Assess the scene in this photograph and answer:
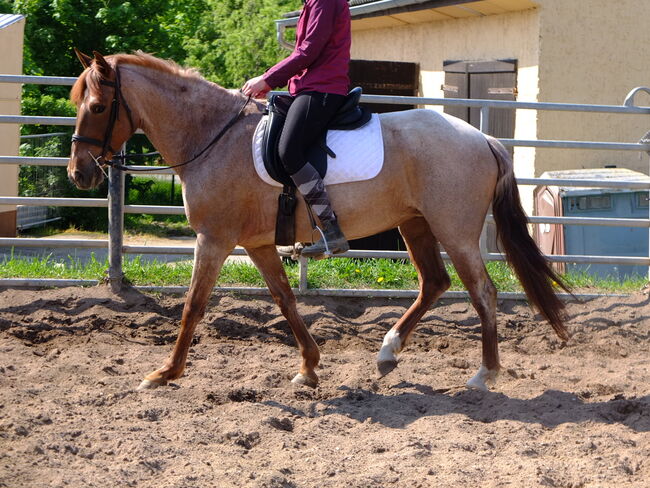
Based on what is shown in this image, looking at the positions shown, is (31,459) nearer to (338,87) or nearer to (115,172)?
(338,87)

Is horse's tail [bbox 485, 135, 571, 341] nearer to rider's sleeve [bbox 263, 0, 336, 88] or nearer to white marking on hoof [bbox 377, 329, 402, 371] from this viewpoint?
white marking on hoof [bbox 377, 329, 402, 371]

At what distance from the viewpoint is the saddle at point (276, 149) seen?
215 inches

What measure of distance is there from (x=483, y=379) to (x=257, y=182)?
1913 millimetres

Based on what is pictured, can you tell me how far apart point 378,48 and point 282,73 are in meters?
9.55

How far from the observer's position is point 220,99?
18.7 ft

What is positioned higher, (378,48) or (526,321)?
(378,48)

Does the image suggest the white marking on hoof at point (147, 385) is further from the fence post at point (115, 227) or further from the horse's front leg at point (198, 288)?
the fence post at point (115, 227)

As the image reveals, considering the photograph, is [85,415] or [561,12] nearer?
[85,415]

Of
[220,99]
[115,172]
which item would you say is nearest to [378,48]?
[115,172]

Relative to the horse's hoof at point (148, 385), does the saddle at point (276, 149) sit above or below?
above

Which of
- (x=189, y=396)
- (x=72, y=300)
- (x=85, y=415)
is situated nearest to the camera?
(x=85, y=415)

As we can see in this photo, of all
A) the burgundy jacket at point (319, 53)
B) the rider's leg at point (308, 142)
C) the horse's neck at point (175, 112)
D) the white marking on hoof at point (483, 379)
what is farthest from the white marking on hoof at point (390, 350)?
the horse's neck at point (175, 112)

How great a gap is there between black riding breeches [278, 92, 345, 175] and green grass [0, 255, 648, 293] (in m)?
2.63

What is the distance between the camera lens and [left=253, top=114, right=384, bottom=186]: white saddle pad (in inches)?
217
